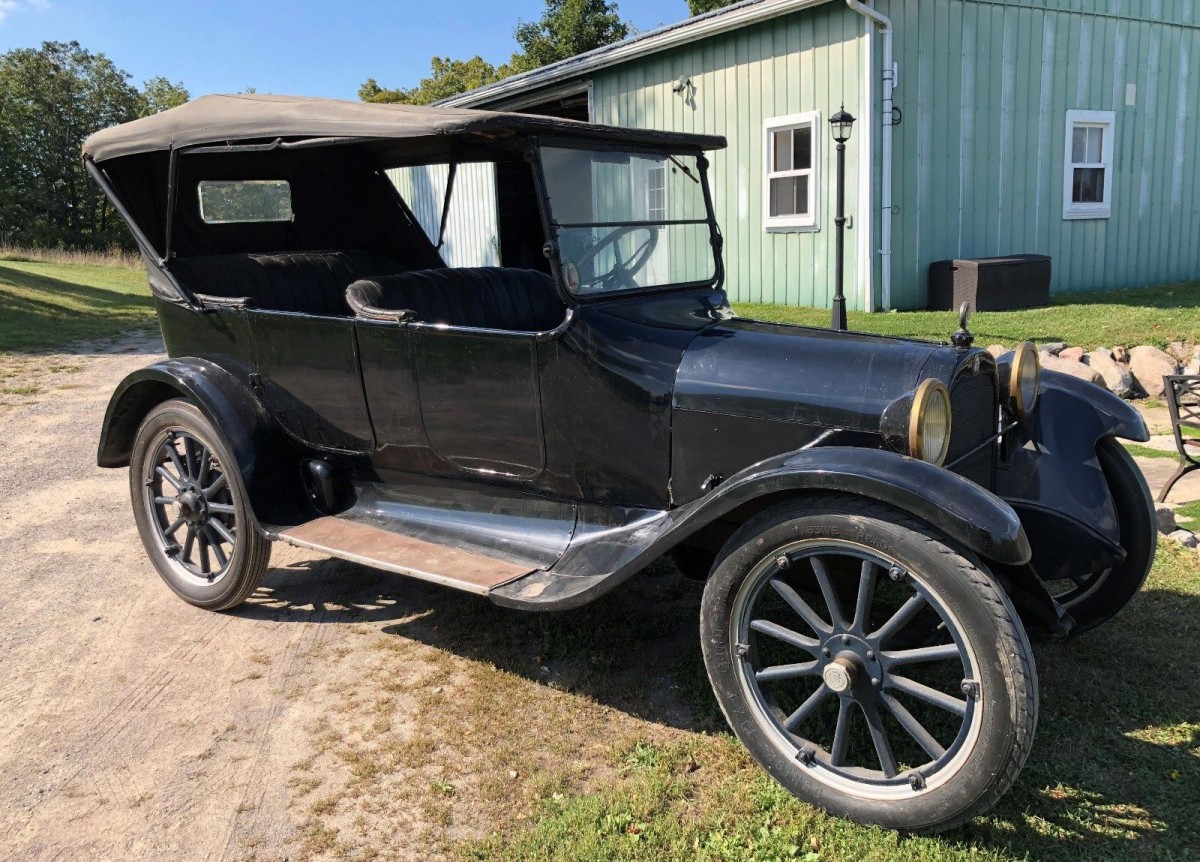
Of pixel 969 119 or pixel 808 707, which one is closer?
pixel 808 707

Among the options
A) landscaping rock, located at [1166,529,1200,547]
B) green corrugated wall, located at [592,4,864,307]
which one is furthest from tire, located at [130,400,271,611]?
green corrugated wall, located at [592,4,864,307]

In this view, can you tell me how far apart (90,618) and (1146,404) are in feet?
23.8

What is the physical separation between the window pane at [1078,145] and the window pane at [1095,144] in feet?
0.27

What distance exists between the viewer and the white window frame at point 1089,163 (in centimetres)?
1165

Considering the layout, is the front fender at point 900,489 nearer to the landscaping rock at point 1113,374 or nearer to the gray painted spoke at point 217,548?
the gray painted spoke at point 217,548

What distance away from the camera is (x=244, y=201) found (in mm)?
4891

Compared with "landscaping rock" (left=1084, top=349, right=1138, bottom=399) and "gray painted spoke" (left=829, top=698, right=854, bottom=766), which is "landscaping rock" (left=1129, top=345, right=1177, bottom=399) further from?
"gray painted spoke" (left=829, top=698, right=854, bottom=766)

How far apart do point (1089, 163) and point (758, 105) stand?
15.1ft

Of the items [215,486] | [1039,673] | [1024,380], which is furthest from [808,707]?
[215,486]

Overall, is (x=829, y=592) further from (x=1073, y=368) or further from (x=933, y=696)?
(x=1073, y=368)

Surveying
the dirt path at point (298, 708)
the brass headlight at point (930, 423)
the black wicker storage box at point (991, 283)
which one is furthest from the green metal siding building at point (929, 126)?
the brass headlight at point (930, 423)

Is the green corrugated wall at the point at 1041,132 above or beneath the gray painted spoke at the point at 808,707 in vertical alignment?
above

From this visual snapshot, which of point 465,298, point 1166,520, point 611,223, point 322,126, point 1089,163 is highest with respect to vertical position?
point 1089,163

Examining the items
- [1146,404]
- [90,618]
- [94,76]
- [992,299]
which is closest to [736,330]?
[90,618]
